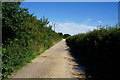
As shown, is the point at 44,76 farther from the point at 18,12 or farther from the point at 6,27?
the point at 18,12

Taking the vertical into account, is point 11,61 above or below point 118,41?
below

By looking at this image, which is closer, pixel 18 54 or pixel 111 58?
pixel 111 58

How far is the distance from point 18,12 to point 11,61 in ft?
8.64

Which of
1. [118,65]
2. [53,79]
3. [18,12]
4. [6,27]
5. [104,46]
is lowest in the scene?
[53,79]

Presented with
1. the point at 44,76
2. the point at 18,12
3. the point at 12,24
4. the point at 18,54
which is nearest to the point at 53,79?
the point at 44,76

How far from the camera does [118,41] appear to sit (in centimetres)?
577

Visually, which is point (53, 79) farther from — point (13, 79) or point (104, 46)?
point (104, 46)

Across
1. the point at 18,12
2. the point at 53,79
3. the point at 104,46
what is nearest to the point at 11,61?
the point at 53,79

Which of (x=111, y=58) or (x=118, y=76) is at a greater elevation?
(x=111, y=58)

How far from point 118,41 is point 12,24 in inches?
196

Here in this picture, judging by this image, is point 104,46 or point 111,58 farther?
point 104,46

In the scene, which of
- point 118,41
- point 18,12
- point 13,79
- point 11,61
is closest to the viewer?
point 118,41

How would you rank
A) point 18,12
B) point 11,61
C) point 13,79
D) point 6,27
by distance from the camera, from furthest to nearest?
1. point 18,12
2. point 6,27
3. point 11,61
4. point 13,79

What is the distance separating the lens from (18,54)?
8.05 m
